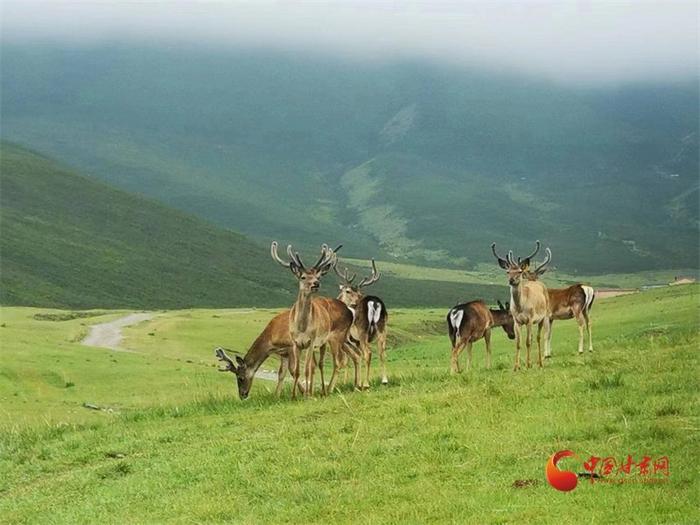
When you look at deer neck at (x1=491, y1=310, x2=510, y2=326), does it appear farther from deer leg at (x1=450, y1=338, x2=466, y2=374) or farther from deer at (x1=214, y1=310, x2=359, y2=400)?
deer at (x1=214, y1=310, x2=359, y2=400)

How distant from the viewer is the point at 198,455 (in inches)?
581

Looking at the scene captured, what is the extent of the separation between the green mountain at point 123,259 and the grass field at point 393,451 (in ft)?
348

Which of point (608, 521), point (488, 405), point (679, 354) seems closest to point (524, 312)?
point (679, 354)

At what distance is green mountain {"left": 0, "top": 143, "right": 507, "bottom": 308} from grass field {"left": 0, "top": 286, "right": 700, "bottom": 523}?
348ft

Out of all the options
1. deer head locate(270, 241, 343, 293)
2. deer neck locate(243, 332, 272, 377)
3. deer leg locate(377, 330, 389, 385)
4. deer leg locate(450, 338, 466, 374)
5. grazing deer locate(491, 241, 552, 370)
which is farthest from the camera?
deer neck locate(243, 332, 272, 377)

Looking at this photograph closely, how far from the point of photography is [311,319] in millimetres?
20422

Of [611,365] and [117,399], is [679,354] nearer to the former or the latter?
[611,365]

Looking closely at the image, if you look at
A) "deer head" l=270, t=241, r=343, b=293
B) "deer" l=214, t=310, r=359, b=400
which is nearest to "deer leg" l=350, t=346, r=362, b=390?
"deer" l=214, t=310, r=359, b=400

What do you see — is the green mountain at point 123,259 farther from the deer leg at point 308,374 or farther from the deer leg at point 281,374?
the deer leg at point 308,374

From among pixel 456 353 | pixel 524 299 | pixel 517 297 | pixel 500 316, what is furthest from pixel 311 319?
pixel 500 316

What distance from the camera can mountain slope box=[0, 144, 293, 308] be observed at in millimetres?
136625

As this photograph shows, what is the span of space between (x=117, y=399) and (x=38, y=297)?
94.3 metres

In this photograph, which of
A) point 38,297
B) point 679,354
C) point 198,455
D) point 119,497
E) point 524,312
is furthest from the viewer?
point 38,297

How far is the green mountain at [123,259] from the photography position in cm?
13725
